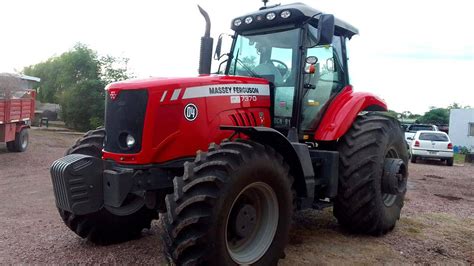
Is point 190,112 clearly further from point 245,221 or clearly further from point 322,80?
point 322,80

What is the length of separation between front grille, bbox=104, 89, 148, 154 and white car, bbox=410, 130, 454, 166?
16.9 m

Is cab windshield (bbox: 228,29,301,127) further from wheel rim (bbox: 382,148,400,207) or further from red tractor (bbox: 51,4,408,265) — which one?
wheel rim (bbox: 382,148,400,207)

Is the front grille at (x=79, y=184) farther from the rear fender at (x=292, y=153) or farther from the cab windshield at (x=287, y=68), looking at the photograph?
the cab windshield at (x=287, y=68)

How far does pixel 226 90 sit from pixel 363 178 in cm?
195

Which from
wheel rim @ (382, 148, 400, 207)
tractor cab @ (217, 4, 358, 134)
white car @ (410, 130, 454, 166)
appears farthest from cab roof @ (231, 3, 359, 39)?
white car @ (410, 130, 454, 166)

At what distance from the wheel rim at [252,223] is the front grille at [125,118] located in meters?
1.06

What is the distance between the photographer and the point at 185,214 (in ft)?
11.2

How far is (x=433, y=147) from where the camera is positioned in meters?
18.7

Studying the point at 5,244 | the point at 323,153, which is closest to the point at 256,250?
the point at 323,153

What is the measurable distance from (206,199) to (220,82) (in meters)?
1.51

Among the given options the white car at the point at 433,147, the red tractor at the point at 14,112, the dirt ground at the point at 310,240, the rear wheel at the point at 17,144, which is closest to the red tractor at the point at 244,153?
the dirt ground at the point at 310,240

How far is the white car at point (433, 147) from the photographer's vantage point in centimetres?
1856

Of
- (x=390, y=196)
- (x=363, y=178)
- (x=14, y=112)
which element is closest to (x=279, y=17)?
(x=363, y=178)

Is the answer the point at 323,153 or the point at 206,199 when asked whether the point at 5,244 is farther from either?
the point at 323,153
